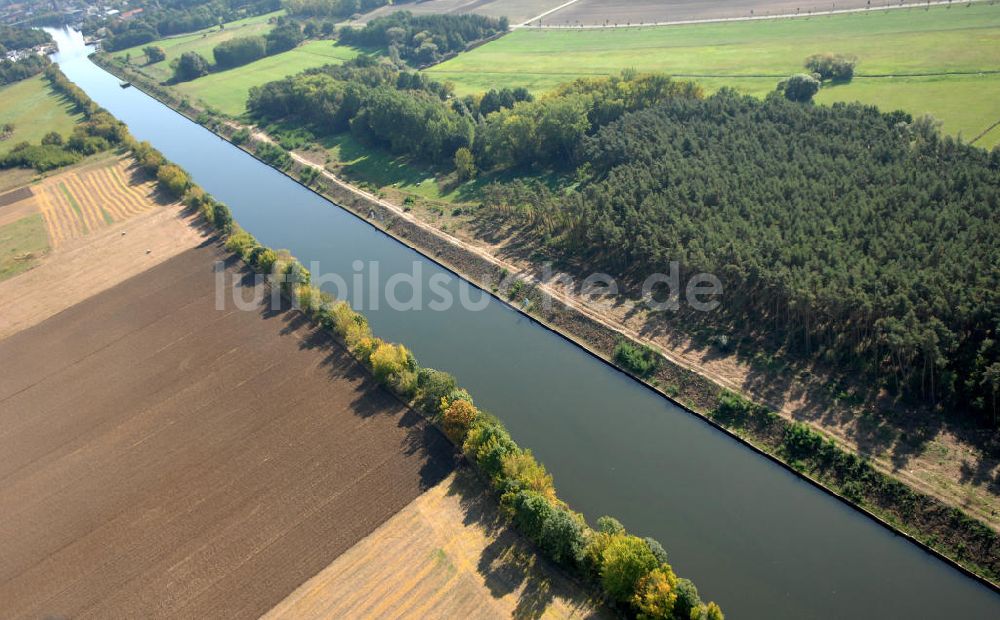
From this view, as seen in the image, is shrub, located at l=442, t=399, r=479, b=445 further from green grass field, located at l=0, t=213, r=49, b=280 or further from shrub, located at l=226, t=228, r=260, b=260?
green grass field, located at l=0, t=213, r=49, b=280

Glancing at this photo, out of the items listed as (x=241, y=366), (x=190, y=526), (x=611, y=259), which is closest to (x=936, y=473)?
(x=611, y=259)

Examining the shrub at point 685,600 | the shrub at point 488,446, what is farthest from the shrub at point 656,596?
the shrub at point 488,446

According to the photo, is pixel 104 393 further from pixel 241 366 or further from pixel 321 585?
pixel 321 585

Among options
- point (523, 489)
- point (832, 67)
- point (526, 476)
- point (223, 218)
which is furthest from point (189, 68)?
point (523, 489)

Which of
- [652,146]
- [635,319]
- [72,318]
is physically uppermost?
[652,146]

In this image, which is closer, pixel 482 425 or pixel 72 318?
pixel 482 425

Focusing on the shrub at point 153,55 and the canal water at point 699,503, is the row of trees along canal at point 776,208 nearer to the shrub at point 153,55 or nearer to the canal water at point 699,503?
the canal water at point 699,503

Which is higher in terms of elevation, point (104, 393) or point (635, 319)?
point (635, 319)
